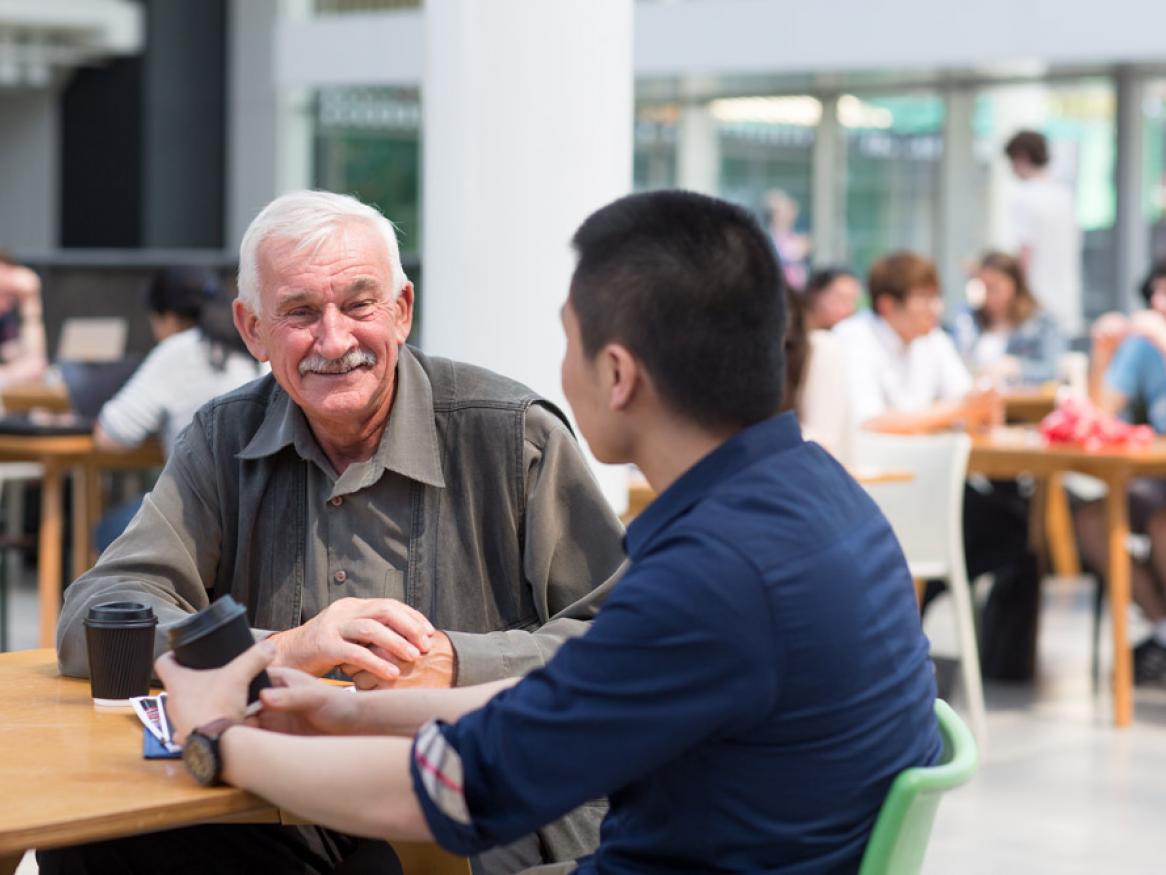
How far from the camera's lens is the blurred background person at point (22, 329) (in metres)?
8.02

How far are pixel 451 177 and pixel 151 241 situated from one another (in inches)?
499

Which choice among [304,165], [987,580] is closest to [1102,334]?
[987,580]

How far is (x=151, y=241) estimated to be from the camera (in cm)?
1570

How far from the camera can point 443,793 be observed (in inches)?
56.0

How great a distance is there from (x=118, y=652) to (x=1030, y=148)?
301 inches

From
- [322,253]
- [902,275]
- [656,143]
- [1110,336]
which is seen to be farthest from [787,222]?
[322,253]

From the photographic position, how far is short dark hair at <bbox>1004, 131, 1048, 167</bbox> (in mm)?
8867

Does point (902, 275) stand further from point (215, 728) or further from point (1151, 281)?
point (215, 728)

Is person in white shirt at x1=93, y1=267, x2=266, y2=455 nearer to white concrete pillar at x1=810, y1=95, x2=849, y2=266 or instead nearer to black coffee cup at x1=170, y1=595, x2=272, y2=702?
black coffee cup at x1=170, y1=595, x2=272, y2=702

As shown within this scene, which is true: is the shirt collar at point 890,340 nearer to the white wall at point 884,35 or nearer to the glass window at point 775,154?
the white wall at point 884,35

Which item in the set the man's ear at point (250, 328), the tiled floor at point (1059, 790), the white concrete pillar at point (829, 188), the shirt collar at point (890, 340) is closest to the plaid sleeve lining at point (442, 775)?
the man's ear at point (250, 328)

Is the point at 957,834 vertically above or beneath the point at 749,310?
beneath

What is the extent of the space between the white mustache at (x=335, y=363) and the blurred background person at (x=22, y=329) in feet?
19.5

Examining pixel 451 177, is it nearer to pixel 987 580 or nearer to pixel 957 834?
pixel 957 834
